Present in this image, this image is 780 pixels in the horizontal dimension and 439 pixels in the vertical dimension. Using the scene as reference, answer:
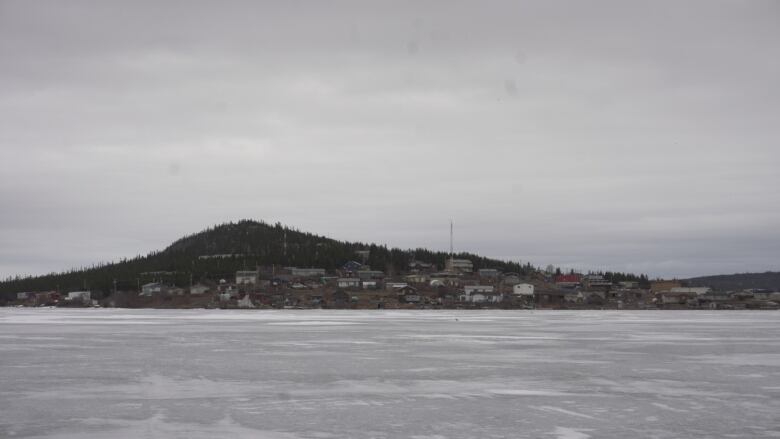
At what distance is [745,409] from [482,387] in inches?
322

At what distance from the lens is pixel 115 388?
26312 millimetres

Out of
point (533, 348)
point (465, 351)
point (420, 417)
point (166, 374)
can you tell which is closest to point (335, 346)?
point (465, 351)

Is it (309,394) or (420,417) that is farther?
(309,394)

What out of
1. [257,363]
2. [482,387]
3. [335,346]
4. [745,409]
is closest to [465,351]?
[335,346]

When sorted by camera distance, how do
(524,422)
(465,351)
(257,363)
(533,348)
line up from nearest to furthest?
(524,422), (257,363), (465,351), (533,348)

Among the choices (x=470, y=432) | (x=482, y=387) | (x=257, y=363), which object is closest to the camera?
(x=470, y=432)

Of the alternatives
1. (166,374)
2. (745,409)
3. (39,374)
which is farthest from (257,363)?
(745,409)

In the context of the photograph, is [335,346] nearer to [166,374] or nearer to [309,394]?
[166,374]

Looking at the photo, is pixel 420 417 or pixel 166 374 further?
pixel 166 374

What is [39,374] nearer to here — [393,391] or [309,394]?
[309,394]

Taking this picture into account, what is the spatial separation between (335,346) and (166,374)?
17.6 m

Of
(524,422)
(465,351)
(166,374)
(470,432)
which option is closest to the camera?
(470,432)

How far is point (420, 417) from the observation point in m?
20.7

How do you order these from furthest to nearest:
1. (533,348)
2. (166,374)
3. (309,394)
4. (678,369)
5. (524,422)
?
1. (533,348)
2. (678,369)
3. (166,374)
4. (309,394)
5. (524,422)
